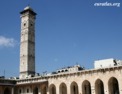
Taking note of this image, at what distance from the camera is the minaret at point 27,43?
60.2m

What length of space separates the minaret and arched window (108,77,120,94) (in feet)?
76.9

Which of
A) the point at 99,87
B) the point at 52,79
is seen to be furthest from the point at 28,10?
the point at 99,87

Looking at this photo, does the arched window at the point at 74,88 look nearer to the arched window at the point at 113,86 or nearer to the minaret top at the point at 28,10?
the arched window at the point at 113,86

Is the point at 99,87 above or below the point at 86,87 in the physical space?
below

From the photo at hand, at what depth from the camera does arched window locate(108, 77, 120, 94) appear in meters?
43.2

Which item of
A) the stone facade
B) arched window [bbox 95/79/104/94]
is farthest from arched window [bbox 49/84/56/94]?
arched window [bbox 95/79/104/94]

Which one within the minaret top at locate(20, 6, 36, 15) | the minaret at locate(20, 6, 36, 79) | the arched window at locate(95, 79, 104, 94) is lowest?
the arched window at locate(95, 79, 104, 94)

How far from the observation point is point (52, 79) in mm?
50906

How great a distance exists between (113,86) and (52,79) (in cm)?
1333

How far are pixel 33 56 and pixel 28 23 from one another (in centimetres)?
885

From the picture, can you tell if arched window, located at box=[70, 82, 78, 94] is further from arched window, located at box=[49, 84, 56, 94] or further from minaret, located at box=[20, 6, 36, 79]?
minaret, located at box=[20, 6, 36, 79]

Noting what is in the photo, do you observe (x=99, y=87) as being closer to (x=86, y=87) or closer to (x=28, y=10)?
(x=86, y=87)

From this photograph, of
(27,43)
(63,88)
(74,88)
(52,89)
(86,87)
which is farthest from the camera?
(27,43)

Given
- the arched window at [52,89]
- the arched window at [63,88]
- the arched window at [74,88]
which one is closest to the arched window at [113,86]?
the arched window at [74,88]
